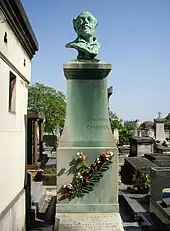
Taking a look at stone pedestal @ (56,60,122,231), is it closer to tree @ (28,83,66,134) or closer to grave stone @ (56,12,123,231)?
grave stone @ (56,12,123,231)

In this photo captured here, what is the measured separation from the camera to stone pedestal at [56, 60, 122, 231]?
18.2 ft

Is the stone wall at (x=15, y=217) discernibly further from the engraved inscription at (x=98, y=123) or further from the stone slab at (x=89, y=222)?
the engraved inscription at (x=98, y=123)

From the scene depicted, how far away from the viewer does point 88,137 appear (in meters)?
5.77

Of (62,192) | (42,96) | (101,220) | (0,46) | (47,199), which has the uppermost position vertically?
(42,96)

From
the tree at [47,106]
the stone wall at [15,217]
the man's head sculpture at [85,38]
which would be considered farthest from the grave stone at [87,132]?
the tree at [47,106]

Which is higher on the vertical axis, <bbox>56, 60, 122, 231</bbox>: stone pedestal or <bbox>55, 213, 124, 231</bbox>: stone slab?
<bbox>56, 60, 122, 231</bbox>: stone pedestal

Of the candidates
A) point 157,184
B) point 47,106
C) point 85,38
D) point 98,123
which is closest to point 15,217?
point 98,123

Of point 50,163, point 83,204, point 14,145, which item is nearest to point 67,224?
point 83,204

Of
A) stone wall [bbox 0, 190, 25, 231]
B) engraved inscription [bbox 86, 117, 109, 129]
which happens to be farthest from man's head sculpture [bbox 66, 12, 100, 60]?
stone wall [bbox 0, 190, 25, 231]

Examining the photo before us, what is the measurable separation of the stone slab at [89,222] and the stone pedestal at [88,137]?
0.02 meters

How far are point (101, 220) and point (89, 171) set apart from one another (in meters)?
0.84

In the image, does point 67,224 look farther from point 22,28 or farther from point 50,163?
point 50,163

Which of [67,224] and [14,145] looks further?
[14,145]

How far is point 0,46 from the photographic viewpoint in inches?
182
